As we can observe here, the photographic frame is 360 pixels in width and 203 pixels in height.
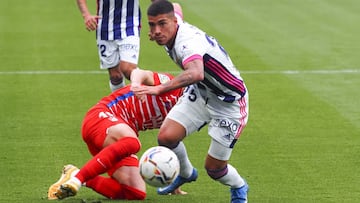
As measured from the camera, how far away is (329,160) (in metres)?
11.1

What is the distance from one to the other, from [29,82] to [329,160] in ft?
20.1

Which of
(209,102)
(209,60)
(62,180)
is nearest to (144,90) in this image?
(209,60)

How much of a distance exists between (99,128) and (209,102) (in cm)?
107

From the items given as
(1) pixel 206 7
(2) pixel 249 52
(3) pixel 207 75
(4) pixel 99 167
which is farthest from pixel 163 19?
(1) pixel 206 7

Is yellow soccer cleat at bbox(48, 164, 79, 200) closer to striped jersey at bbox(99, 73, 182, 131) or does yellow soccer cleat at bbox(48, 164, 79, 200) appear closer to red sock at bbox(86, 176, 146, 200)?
red sock at bbox(86, 176, 146, 200)

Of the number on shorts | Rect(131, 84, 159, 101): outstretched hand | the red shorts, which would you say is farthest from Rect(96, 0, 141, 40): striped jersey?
Rect(131, 84, 159, 101): outstretched hand

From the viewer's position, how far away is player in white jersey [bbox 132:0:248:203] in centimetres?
883

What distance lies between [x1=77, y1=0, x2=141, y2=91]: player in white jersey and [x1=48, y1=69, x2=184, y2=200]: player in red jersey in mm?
2976

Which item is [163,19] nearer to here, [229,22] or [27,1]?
[229,22]

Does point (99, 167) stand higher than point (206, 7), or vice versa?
point (99, 167)

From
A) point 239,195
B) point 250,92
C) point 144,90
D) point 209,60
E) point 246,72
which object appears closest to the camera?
point 144,90

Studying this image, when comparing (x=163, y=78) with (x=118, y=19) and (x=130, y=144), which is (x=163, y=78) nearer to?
(x=130, y=144)

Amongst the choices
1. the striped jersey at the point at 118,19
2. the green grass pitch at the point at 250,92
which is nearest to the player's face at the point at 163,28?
the green grass pitch at the point at 250,92

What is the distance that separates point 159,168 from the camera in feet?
28.0
